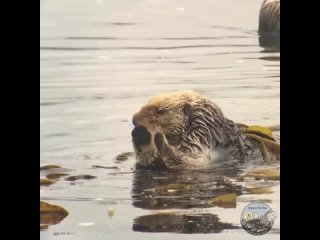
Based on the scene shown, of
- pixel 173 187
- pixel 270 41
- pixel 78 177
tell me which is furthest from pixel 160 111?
pixel 270 41

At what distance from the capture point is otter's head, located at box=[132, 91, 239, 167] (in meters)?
2.46

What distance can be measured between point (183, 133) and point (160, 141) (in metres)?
0.09

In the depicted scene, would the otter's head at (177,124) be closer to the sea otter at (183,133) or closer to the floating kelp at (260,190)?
the sea otter at (183,133)

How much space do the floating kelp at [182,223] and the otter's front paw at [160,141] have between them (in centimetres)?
25

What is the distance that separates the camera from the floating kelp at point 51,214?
245 cm

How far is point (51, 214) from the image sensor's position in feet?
8.05

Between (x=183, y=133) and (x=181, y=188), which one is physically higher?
(x=183, y=133)

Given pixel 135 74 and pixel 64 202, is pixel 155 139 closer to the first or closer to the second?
pixel 135 74

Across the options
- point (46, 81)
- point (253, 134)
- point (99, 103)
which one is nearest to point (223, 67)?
point (253, 134)

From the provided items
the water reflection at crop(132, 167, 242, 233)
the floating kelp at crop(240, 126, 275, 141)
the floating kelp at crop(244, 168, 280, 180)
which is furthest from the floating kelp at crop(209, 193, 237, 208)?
the floating kelp at crop(240, 126, 275, 141)

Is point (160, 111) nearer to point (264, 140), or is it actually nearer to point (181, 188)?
point (181, 188)

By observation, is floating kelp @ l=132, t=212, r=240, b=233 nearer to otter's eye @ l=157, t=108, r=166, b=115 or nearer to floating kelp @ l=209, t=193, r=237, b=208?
floating kelp @ l=209, t=193, r=237, b=208

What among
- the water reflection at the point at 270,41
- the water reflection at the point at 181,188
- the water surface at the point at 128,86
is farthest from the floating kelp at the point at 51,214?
the water reflection at the point at 270,41

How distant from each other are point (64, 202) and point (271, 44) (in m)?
0.99
